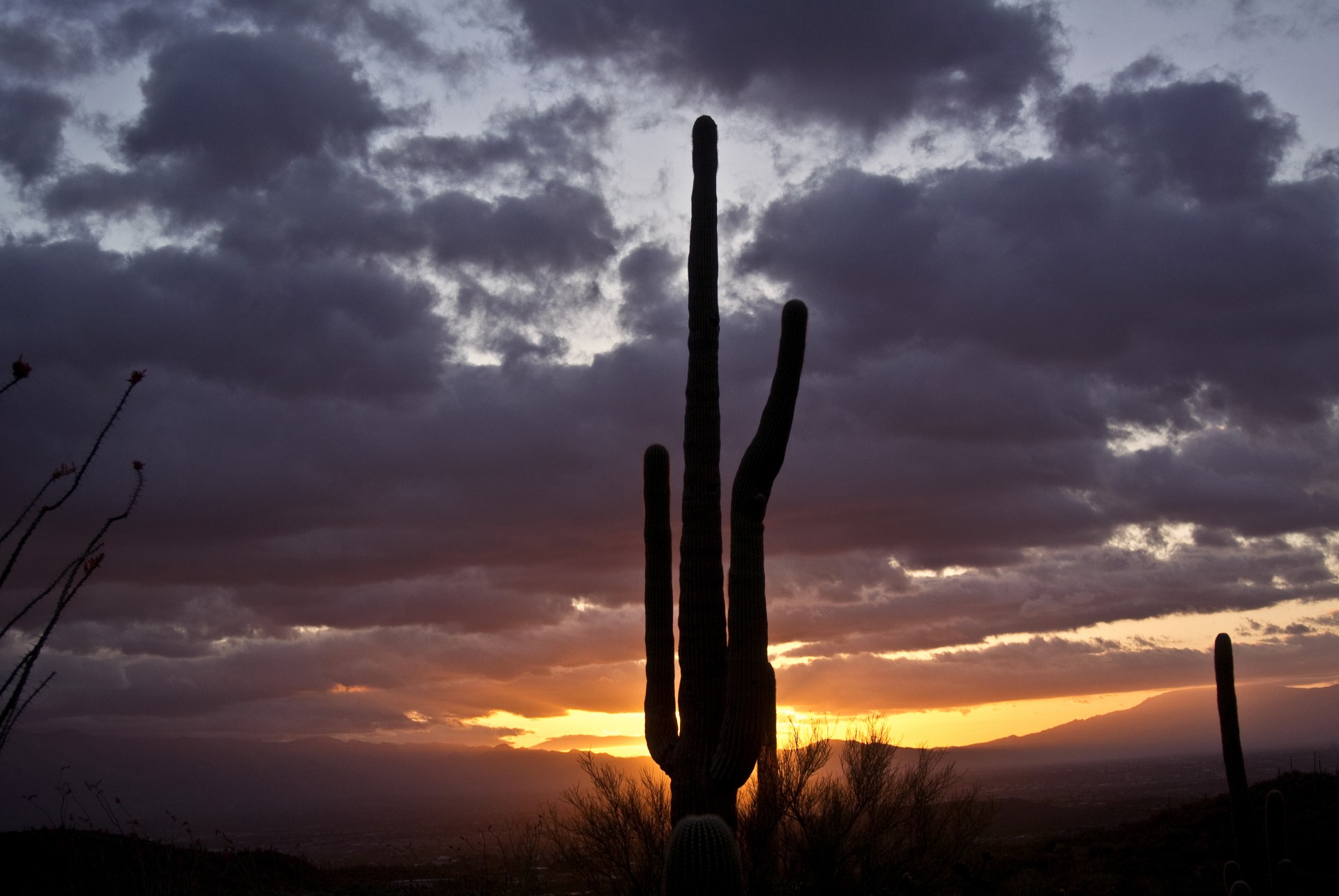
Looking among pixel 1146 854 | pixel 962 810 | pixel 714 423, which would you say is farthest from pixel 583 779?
pixel 1146 854

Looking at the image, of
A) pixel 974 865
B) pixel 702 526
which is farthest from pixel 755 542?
pixel 974 865

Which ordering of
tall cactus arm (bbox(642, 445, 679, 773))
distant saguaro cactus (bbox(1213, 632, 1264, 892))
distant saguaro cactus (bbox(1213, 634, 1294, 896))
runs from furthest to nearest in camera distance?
distant saguaro cactus (bbox(1213, 632, 1264, 892)), distant saguaro cactus (bbox(1213, 634, 1294, 896)), tall cactus arm (bbox(642, 445, 679, 773))

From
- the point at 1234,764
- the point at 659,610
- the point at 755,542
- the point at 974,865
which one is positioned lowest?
the point at 974,865

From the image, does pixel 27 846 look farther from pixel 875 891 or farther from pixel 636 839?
pixel 875 891

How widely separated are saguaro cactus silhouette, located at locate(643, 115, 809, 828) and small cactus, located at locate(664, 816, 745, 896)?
5738 millimetres

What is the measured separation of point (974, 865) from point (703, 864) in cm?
1619

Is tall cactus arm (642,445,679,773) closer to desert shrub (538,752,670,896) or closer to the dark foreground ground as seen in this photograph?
desert shrub (538,752,670,896)

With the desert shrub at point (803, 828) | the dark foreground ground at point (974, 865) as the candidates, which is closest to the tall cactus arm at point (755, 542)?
the desert shrub at point (803, 828)

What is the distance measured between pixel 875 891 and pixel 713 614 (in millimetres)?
7205

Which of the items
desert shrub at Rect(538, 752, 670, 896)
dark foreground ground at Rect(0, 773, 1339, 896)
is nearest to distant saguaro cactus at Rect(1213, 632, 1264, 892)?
dark foreground ground at Rect(0, 773, 1339, 896)

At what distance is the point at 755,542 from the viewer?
41.5 feet

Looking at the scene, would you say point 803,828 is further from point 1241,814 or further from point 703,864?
point 703,864

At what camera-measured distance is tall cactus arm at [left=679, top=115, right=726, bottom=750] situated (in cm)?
1223

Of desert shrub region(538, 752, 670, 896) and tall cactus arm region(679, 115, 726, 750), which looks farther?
desert shrub region(538, 752, 670, 896)
